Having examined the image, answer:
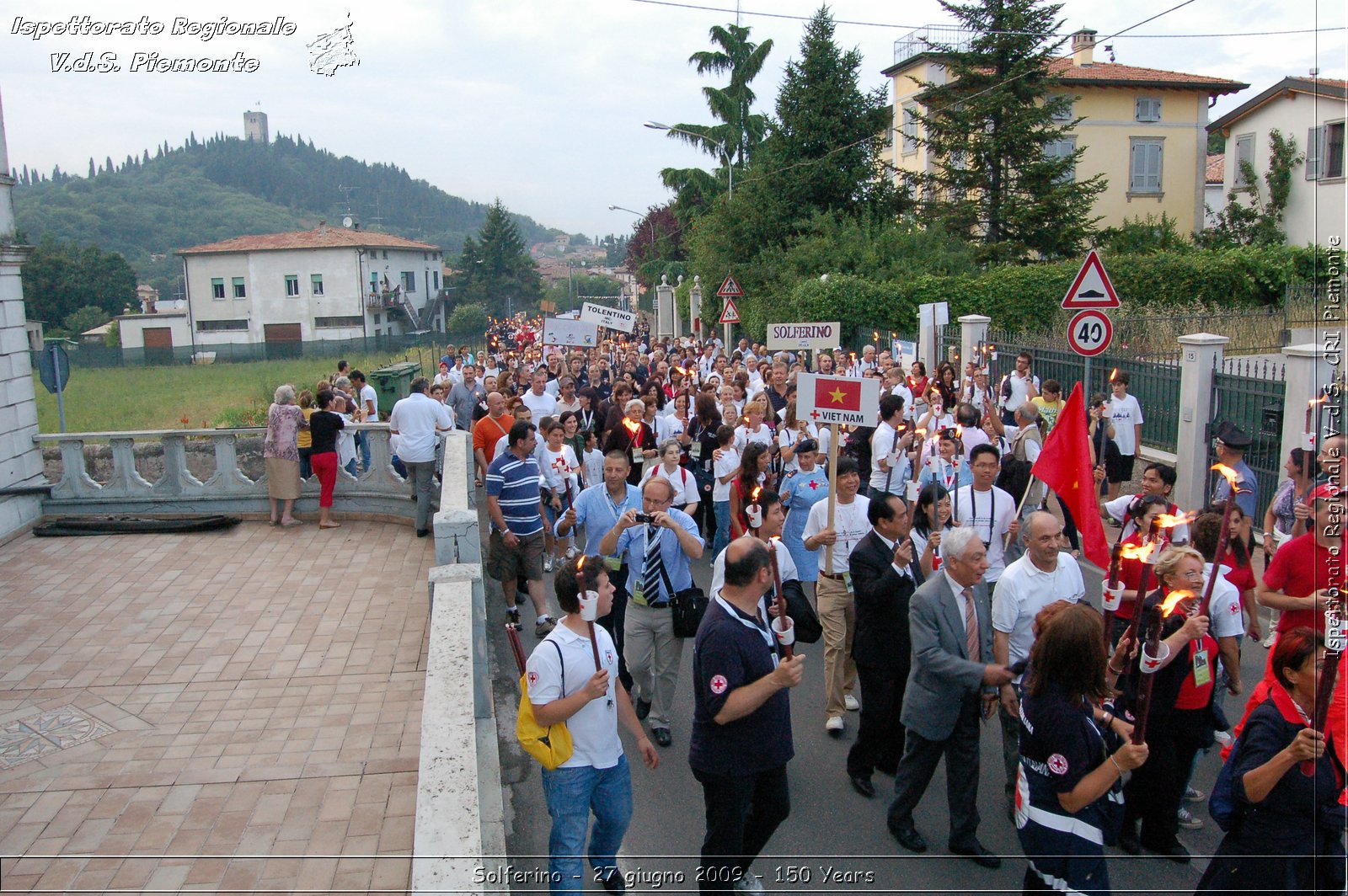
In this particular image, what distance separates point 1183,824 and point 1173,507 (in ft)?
5.77

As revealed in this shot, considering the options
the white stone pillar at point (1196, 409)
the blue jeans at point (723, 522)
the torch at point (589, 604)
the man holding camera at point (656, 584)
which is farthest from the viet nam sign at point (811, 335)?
the torch at point (589, 604)

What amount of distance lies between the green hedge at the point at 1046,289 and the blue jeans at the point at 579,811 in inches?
815

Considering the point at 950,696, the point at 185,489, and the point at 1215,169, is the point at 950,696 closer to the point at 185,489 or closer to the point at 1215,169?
the point at 185,489

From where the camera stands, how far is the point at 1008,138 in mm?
27703

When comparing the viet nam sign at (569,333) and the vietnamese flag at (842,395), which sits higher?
the viet nam sign at (569,333)

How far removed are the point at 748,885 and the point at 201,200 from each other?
80.7 meters

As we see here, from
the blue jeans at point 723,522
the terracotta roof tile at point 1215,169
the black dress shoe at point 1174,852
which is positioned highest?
the terracotta roof tile at point 1215,169

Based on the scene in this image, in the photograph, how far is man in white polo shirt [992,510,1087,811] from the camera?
16.6 feet

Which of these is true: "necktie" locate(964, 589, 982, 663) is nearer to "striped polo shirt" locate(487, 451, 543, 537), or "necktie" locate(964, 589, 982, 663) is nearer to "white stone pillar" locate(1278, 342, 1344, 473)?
"striped polo shirt" locate(487, 451, 543, 537)

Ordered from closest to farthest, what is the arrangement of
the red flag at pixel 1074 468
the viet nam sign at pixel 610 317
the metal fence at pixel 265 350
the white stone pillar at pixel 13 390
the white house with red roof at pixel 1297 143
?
the red flag at pixel 1074 468 → the white stone pillar at pixel 13 390 → the viet nam sign at pixel 610 317 → the white house with red roof at pixel 1297 143 → the metal fence at pixel 265 350

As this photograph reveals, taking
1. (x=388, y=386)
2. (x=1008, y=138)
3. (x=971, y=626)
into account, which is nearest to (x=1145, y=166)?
(x=1008, y=138)

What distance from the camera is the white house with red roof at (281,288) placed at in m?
62.1

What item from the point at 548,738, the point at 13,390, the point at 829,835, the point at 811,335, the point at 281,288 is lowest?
the point at 829,835

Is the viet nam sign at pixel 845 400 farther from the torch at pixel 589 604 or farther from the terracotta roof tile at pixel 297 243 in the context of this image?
the terracotta roof tile at pixel 297 243
